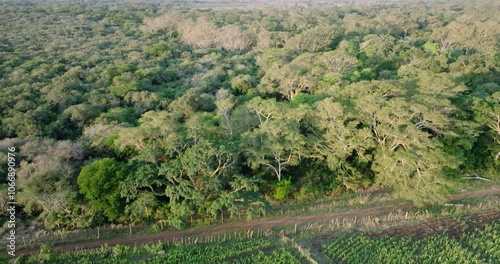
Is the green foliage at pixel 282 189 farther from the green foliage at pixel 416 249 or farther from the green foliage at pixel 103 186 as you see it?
the green foliage at pixel 103 186

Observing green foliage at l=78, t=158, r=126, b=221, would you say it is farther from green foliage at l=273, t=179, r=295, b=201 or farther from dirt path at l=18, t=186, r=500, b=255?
green foliage at l=273, t=179, r=295, b=201

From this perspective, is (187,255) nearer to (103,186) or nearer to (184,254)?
(184,254)

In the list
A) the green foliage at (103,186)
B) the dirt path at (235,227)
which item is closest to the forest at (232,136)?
the green foliage at (103,186)

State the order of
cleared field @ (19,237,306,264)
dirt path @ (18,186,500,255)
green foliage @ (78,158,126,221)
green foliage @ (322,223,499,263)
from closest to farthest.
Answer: cleared field @ (19,237,306,264), green foliage @ (322,223,499,263), dirt path @ (18,186,500,255), green foliage @ (78,158,126,221)

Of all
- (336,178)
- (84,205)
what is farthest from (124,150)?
(336,178)

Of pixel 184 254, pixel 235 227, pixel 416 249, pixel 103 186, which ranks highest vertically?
pixel 103 186

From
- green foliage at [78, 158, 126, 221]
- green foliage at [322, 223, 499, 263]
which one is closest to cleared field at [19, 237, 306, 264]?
green foliage at [78, 158, 126, 221]

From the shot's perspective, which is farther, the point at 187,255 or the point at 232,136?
the point at 232,136

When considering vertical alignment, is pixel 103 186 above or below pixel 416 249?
above

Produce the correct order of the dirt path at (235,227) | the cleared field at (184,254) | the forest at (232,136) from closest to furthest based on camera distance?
the cleared field at (184,254) → the dirt path at (235,227) → the forest at (232,136)

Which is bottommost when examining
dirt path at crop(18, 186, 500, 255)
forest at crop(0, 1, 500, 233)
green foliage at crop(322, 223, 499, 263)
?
Answer: dirt path at crop(18, 186, 500, 255)

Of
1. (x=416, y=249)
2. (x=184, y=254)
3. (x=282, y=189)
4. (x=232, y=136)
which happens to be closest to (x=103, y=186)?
(x=184, y=254)
